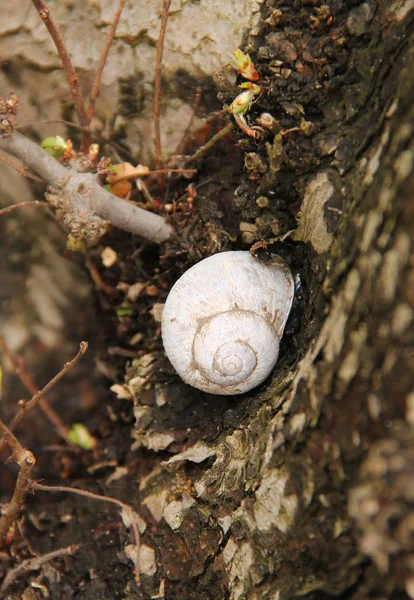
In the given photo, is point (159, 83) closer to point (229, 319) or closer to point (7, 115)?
point (7, 115)

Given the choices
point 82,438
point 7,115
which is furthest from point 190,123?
point 82,438

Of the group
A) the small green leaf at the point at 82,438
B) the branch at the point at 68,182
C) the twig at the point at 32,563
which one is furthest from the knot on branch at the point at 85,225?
the twig at the point at 32,563

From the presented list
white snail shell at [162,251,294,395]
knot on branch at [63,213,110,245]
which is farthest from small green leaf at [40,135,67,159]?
white snail shell at [162,251,294,395]

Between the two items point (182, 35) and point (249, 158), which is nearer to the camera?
point (249, 158)

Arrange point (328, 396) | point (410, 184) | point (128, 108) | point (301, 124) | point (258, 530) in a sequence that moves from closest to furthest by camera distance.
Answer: point (410, 184) < point (328, 396) < point (258, 530) < point (301, 124) < point (128, 108)

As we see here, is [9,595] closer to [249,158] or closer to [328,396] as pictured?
[328,396]

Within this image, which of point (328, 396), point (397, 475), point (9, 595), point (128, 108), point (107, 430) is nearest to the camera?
point (397, 475)

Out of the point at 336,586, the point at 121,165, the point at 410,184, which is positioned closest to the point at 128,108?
the point at 121,165

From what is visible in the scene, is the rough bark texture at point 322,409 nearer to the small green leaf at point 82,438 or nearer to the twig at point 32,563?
the twig at point 32,563
